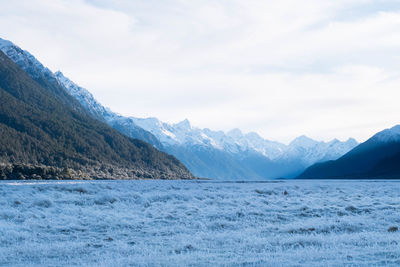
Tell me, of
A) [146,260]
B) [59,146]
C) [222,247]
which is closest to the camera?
[146,260]

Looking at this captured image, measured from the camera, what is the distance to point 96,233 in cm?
1748

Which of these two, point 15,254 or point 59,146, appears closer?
point 15,254

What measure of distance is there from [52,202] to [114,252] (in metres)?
14.1

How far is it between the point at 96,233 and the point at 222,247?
6.23 m

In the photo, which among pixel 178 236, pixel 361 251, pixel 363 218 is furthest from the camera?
pixel 363 218

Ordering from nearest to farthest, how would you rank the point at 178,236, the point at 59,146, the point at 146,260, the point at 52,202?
the point at 146,260, the point at 178,236, the point at 52,202, the point at 59,146

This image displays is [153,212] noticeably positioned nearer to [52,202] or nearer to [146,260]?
[52,202]

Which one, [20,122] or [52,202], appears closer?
[52,202]

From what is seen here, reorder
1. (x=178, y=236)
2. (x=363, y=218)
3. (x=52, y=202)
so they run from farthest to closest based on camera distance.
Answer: (x=52, y=202) < (x=363, y=218) < (x=178, y=236)

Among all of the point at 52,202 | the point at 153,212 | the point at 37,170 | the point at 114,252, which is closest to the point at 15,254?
the point at 114,252

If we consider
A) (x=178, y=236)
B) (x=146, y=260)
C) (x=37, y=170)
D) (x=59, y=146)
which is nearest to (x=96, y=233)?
(x=178, y=236)

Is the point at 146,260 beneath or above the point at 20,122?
beneath

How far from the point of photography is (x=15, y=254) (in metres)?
13.4

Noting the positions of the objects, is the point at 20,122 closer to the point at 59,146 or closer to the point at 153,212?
the point at 59,146
